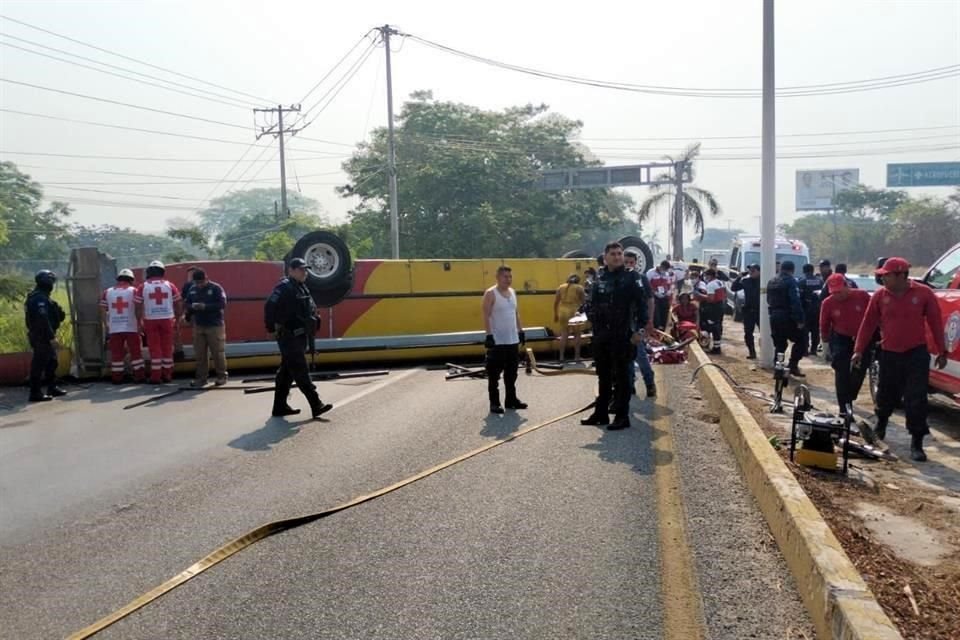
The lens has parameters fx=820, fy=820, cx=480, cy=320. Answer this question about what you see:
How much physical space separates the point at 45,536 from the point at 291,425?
342 cm

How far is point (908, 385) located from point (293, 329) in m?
6.10

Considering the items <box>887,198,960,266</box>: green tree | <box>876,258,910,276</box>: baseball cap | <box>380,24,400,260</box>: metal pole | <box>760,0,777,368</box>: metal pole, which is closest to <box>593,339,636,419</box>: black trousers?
<box>876,258,910,276</box>: baseball cap

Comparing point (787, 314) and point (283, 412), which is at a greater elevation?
point (787, 314)

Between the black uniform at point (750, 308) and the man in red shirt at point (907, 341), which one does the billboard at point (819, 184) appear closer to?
the black uniform at point (750, 308)

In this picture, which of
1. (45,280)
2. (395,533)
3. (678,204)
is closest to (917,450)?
(395,533)

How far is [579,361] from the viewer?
44.3 feet

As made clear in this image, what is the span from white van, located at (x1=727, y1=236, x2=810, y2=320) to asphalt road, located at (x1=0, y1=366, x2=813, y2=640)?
16902mm

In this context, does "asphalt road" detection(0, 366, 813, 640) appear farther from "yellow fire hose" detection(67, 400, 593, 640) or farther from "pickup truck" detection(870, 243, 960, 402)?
"pickup truck" detection(870, 243, 960, 402)

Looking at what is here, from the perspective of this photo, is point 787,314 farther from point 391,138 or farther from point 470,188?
point 470,188

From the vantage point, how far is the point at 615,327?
26.8ft

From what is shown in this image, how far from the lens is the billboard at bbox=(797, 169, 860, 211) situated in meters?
85.1

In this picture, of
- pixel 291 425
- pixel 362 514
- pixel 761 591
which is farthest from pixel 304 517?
pixel 291 425

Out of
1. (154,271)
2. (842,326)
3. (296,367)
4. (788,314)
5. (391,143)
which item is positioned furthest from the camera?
(391,143)

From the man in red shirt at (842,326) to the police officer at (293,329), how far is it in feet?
18.3
